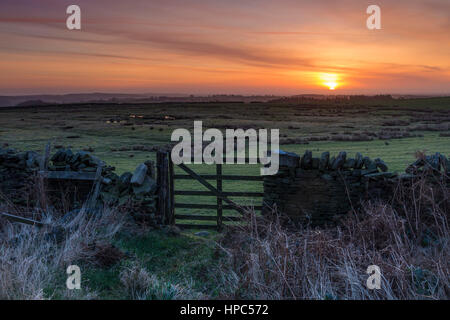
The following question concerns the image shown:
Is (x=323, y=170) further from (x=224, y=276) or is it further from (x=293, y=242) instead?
(x=224, y=276)

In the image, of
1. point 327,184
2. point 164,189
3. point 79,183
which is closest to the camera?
point 327,184

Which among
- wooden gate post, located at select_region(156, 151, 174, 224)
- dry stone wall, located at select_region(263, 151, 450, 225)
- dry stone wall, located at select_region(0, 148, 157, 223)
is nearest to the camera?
dry stone wall, located at select_region(263, 151, 450, 225)

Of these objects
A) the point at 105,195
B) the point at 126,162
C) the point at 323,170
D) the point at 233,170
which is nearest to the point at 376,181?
the point at 323,170

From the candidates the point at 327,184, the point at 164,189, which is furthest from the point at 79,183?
the point at 327,184

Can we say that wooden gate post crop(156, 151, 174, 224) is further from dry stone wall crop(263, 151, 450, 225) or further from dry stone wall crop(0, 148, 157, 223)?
dry stone wall crop(263, 151, 450, 225)

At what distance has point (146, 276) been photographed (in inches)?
209

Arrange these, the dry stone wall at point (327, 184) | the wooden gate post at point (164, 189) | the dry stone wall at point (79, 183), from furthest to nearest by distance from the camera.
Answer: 1. the wooden gate post at point (164, 189)
2. the dry stone wall at point (79, 183)
3. the dry stone wall at point (327, 184)

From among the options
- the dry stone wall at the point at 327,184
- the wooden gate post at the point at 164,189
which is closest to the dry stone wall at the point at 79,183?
the wooden gate post at the point at 164,189

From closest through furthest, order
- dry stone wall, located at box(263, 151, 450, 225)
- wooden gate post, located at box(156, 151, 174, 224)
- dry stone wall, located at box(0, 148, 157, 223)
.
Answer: dry stone wall, located at box(263, 151, 450, 225), dry stone wall, located at box(0, 148, 157, 223), wooden gate post, located at box(156, 151, 174, 224)

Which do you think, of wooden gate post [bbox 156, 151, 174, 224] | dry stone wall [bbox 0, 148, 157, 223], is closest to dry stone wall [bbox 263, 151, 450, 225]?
wooden gate post [bbox 156, 151, 174, 224]

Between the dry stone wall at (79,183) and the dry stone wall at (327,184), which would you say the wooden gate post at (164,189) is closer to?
the dry stone wall at (79,183)

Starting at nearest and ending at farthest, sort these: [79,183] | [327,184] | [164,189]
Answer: [327,184], [164,189], [79,183]

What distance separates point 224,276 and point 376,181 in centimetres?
444

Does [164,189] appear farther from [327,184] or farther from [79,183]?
[327,184]
